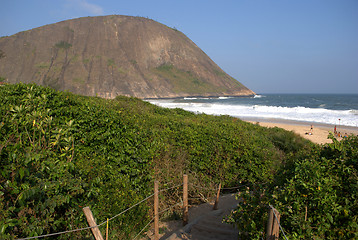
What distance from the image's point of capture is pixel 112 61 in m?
91.0

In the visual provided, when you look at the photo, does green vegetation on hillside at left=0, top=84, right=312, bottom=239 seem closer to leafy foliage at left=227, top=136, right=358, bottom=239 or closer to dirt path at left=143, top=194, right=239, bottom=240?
dirt path at left=143, top=194, right=239, bottom=240

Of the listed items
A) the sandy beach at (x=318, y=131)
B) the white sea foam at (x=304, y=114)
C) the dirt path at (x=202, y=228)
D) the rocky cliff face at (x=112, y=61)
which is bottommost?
the sandy beach at (x=318, y=131)

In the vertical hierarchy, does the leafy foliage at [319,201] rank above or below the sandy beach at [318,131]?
above

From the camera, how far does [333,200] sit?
2869mm

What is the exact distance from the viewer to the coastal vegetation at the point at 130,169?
9.43 feet

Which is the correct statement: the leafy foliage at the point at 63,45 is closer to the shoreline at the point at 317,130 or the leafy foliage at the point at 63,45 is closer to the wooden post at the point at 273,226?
the shoreline at the point at 317,130

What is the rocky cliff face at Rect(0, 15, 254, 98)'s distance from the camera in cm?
7881

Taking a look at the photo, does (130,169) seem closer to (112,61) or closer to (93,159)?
(93,159)

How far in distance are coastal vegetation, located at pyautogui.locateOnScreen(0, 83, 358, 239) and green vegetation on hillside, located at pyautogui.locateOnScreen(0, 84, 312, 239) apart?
2 cm

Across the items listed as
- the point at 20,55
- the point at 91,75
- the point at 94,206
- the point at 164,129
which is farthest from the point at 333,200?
the point at 20,55

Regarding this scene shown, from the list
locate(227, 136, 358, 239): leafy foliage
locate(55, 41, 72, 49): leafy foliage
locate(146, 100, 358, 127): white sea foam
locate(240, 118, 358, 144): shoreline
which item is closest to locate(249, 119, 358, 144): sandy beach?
locate(240, 118, 358, 144): shoreline

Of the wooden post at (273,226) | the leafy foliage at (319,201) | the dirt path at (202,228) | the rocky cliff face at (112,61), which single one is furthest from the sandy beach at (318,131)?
the rocky cliff face at (112,61)

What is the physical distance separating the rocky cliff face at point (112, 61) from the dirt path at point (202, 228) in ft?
227

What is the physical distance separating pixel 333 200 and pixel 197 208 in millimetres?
4105
